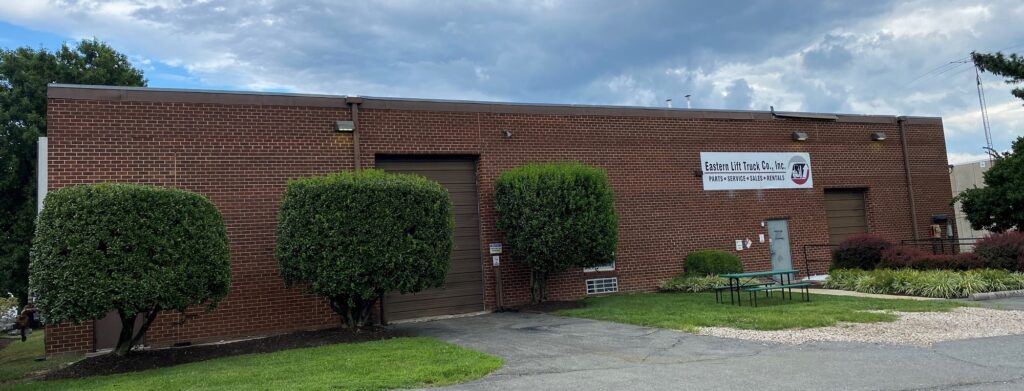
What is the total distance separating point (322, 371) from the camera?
8.15 metres

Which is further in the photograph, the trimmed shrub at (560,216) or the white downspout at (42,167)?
the trimmed shrub at (560,216)

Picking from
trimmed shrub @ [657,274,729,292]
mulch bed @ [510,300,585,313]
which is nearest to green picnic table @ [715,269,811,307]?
trimmed shrub @ [657,274,729,292]

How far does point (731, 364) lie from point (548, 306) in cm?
744

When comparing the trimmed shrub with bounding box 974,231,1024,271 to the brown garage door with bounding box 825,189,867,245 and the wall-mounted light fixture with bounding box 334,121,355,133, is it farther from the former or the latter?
the wall-mounted light fixture with bounding box 334,121,355,133

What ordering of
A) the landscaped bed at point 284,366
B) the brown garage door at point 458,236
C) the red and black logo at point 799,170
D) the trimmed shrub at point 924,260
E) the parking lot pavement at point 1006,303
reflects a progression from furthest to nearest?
the red and black logo at point 799,170, the trimmed shrub at point 924,260, the brown garage door at point 458,236, the parking lot pavement at point 1006,303, the landscaped bed at point 284,366

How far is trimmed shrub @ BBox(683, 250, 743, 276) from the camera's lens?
17.2m

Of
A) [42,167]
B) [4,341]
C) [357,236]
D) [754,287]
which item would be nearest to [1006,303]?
[754,287]

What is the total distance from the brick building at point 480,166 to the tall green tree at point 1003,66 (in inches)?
245

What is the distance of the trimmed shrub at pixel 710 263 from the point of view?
17.2 m

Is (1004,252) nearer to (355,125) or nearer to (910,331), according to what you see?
(910,331)

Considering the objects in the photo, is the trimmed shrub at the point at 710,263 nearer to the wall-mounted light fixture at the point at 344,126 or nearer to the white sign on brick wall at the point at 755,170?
the white sign on brick wall at the point at 755,170

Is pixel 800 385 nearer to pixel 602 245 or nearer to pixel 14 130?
pixel 602 245

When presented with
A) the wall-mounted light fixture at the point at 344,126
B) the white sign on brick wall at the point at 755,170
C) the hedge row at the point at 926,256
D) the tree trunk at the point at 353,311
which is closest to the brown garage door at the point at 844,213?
the white sign on brick wall at the point at 755,170

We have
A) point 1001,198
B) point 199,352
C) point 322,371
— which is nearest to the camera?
point 322,371
